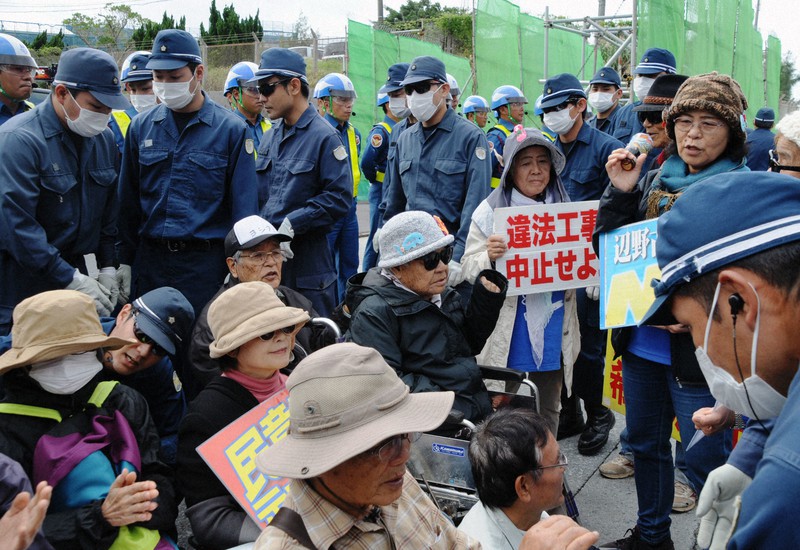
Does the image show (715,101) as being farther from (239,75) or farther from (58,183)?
(239,75)

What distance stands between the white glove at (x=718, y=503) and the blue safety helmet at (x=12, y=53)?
568 centimetres

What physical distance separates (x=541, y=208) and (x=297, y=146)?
5.81 feet

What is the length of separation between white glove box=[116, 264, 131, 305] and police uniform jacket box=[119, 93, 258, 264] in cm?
22

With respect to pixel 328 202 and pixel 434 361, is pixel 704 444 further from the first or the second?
pixel 328 202

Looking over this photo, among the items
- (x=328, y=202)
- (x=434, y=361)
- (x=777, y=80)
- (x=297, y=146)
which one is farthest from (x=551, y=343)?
(x=777, y=80)

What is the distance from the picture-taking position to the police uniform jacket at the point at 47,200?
140 inches

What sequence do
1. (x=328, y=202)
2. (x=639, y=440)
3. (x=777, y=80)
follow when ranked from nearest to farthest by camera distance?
(x=639, y=440)
(x=328, y=202)
(x=777, y=80)

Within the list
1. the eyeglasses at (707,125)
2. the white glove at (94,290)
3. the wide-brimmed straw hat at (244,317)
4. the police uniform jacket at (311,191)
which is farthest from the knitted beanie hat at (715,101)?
the white glove at (94,290)

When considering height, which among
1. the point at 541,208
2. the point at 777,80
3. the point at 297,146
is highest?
the point at 777,80

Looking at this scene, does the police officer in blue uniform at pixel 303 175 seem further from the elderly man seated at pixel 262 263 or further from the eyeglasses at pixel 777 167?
the eyeglasses at pixel 777 167

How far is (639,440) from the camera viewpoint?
124 inches

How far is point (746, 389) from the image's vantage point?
1.42m

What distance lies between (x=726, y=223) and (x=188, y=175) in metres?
3.51

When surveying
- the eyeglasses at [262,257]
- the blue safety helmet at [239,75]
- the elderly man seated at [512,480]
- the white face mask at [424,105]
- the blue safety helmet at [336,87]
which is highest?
the blue safety helmet at [239,75]
